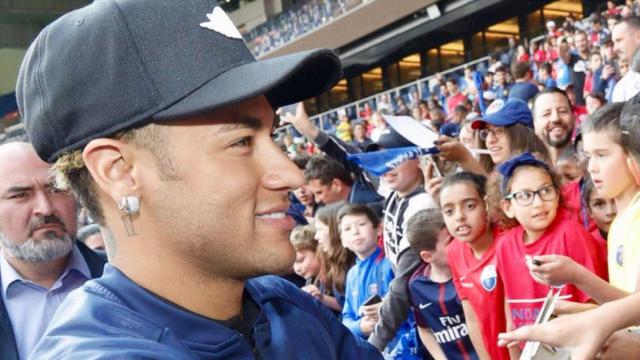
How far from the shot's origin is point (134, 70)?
1.11 meters

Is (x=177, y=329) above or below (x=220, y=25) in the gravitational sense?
→ below

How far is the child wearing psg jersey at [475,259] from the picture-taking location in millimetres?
3238

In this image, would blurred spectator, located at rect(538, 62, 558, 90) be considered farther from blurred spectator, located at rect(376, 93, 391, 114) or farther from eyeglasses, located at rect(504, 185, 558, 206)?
eyeglasses, located at rect(504, 185, 558, 206)

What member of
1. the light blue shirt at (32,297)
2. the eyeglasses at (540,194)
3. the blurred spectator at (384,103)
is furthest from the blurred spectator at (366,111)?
the light blue shirt at (32,297)

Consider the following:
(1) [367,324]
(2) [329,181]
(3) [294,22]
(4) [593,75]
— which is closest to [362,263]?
(1) [367,324]

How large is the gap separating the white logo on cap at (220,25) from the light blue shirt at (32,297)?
1.58 meters

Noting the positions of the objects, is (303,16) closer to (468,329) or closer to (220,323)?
(468,329)

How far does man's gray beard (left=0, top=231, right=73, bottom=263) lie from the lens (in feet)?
8.29

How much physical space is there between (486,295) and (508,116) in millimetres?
1263

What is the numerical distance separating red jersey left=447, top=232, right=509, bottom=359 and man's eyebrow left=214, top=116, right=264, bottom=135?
225cm

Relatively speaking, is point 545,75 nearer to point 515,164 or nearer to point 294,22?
point 515,164

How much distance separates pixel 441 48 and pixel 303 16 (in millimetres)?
5805

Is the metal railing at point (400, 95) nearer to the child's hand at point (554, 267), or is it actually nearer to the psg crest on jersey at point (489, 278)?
the psg crest on jersey at point (489, 278)

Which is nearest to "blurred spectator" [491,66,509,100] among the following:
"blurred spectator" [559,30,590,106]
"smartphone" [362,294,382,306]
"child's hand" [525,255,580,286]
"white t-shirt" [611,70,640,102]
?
"blurred spectator" [559,30,590,106]
